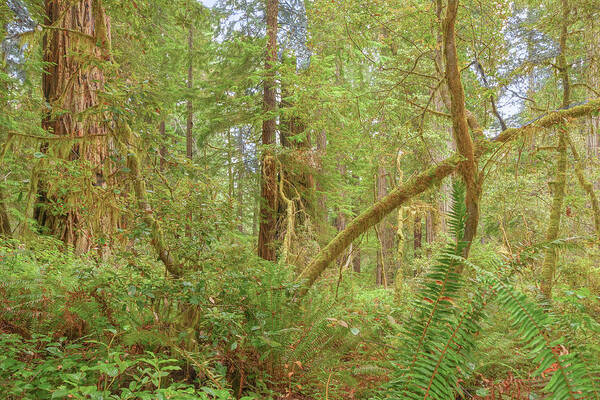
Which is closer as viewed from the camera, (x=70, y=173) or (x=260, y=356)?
(x=260, y=356)

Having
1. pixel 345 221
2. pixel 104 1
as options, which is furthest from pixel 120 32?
pixel 345 221

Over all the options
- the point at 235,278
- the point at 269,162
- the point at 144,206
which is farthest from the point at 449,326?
the point at 269,162

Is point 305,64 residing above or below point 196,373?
above

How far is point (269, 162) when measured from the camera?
7.48 meters

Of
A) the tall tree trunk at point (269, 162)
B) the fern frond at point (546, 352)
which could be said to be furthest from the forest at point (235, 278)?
the tall tree trunk at point (269, 162)

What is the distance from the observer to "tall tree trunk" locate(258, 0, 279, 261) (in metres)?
7.58

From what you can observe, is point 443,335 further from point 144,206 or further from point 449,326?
point 144,206

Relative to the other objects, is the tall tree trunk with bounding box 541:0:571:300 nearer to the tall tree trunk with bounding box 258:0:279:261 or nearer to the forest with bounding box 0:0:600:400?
the forest with bounding box 0:0:600:400

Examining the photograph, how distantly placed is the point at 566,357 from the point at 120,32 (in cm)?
834

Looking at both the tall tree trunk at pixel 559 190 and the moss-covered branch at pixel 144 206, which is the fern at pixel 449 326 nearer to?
the moss-covered branch at pixel 144 206

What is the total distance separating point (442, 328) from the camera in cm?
194

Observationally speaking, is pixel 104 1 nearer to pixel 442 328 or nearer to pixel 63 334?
pixel 63 334

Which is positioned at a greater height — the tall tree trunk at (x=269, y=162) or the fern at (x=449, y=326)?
the tall tree trunk at (x=269, y=162)

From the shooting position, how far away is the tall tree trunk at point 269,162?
24.9ft
